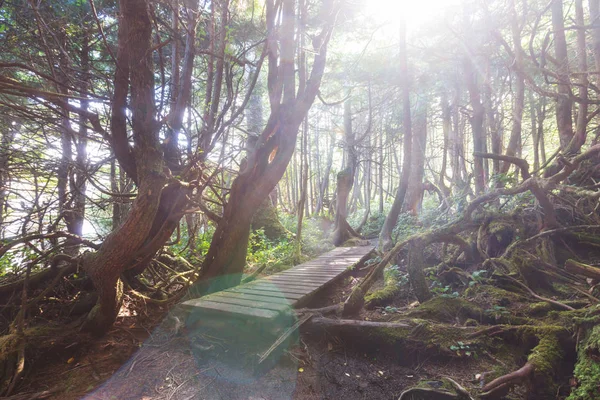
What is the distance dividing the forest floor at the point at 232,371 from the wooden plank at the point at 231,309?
1.13 ft

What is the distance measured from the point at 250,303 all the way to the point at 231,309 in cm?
28

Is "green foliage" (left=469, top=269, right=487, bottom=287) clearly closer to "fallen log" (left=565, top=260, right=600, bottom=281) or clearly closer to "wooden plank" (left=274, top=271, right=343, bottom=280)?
"fallen log" (left=565, top=260, right=600, bottom=281)

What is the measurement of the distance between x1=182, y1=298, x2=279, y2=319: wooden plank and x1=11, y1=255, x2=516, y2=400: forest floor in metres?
0.34

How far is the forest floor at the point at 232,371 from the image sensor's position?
2.36 meters

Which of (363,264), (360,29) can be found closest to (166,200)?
(363,264)

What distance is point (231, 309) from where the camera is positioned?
3.06 metres

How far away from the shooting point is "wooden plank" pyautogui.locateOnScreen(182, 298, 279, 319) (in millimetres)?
2902

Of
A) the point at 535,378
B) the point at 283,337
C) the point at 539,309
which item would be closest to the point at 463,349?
the point at 535,378

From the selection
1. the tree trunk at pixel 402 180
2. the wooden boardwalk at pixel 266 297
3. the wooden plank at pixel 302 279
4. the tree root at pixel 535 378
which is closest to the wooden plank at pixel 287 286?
the wooden boardwalk at pixel 266 297

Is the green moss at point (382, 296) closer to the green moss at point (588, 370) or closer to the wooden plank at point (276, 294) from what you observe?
the wooden plank at point (276, 294)

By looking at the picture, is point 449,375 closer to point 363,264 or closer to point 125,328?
point 125,328

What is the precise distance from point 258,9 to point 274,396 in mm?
9076

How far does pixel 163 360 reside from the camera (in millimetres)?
2863

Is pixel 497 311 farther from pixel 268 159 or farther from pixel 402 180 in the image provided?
pixel 402 180
